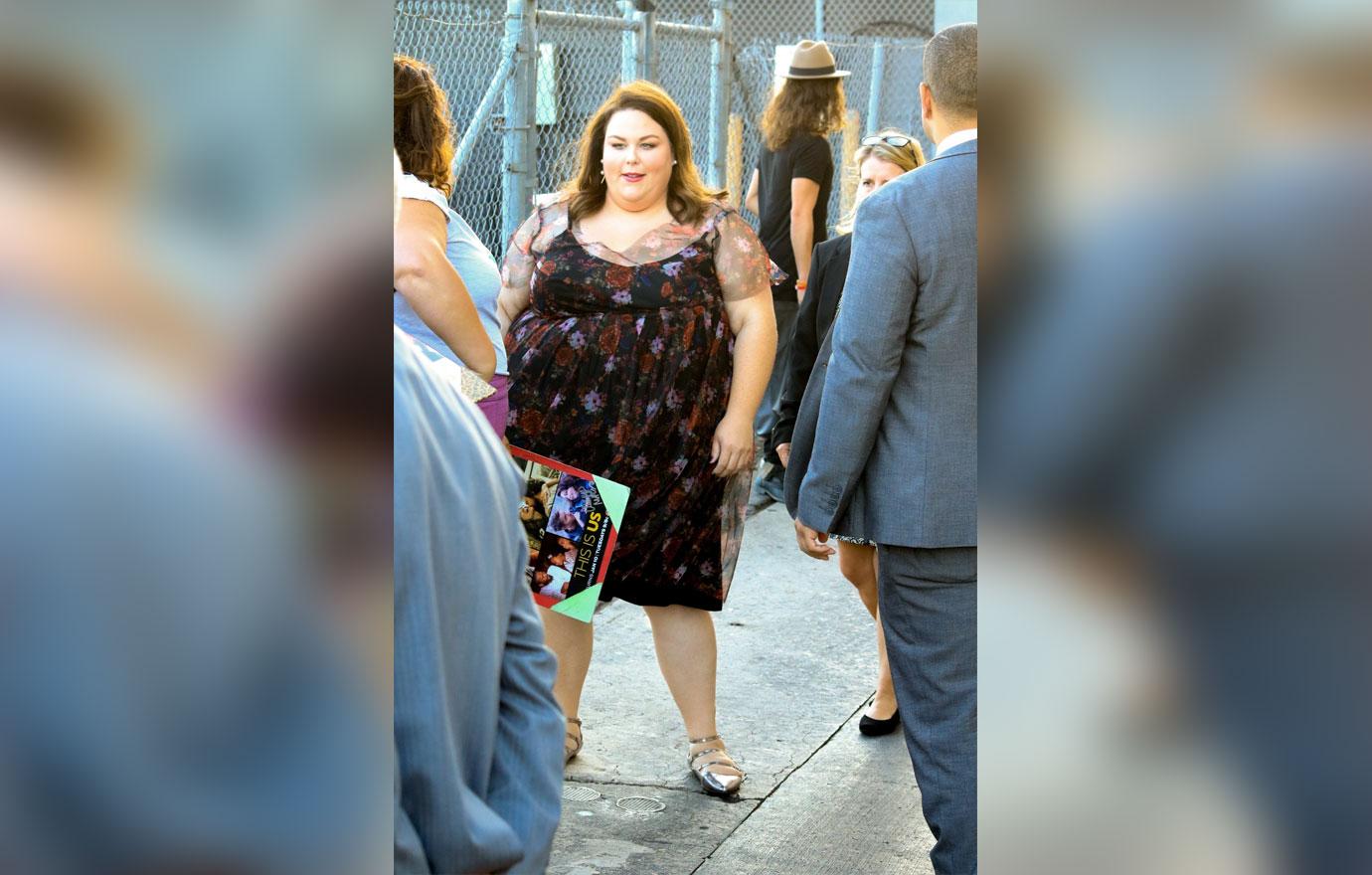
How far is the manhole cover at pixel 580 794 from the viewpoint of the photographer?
3925 millimetres

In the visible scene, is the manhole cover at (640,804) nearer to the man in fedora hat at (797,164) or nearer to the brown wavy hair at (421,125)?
the brown wavy hair at (421,125)

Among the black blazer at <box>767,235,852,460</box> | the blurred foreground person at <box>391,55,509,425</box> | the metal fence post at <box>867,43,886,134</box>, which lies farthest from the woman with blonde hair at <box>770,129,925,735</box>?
the metal fence post at <box>867,43,886,134</box>

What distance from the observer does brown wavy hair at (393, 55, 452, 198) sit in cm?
345

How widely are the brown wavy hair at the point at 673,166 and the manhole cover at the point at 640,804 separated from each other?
4.91 feet

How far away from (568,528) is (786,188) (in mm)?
3788

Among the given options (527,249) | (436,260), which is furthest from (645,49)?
(436,260)

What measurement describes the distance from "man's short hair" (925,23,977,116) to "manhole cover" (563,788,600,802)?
79.5 inches

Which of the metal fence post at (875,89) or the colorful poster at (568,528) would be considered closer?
the colorful poster at (568,528)

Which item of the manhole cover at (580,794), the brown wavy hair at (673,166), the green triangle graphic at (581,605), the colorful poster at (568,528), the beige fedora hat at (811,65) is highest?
the beige fedora hat at (811,65)
